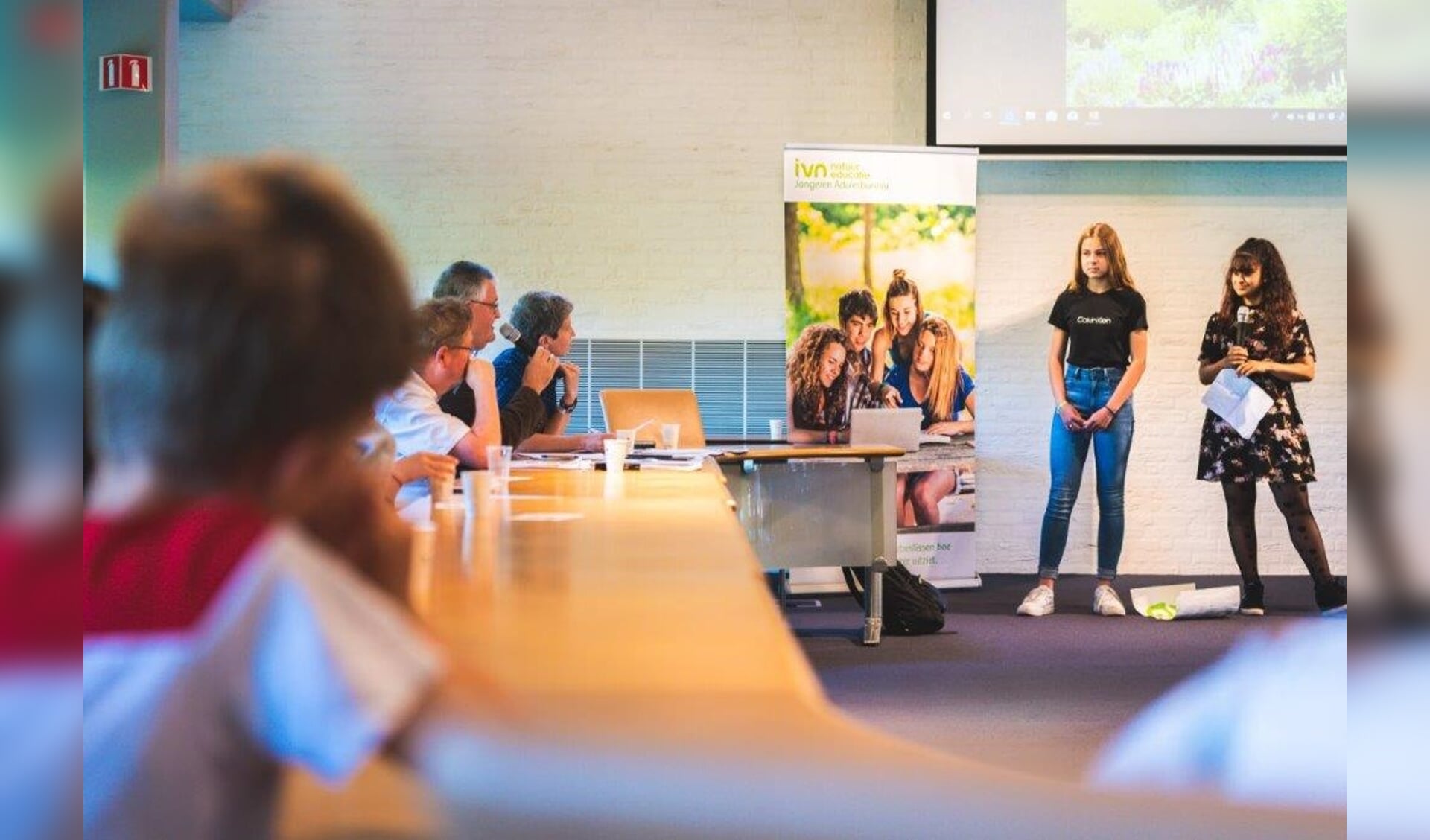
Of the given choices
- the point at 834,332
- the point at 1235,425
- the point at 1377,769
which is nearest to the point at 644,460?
the point at 834,332

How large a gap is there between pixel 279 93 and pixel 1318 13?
16.6 feet

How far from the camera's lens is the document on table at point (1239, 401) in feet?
19.1

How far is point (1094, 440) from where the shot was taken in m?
6.10

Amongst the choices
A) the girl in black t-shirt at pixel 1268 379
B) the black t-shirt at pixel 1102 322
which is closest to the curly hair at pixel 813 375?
the black t-shirt at pixel 1102 322

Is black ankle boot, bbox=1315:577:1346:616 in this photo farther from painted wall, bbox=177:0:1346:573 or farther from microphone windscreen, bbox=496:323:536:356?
microphone windscreen, bbox=496:323:536:356

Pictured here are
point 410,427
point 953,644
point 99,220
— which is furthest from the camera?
point 953,644

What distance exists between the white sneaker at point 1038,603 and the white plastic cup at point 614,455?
112 inches

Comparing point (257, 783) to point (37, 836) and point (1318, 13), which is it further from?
point (1318, 13)

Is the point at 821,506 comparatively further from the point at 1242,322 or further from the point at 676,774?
the point at 676,774

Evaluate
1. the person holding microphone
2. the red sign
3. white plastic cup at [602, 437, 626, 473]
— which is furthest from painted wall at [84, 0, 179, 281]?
white plastic cup at [602, 437, 626, 473]

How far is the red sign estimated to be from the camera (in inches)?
220

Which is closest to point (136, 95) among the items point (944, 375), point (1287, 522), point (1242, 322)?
point (944, 375)

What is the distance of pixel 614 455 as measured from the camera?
3.60m

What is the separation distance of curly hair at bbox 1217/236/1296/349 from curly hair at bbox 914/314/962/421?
3.88 feet
